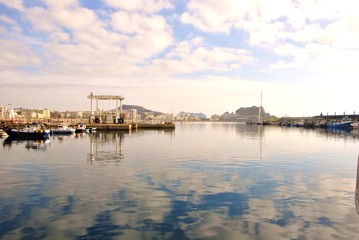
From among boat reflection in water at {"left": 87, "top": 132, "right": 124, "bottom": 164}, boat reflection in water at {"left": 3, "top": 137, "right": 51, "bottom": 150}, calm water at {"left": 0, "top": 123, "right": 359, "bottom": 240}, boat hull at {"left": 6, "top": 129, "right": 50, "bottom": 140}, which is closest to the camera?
calm water at {"left": 0, "top": 123, "right": 359, "bottom": 240}

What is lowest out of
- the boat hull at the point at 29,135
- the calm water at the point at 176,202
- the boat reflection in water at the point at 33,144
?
the calm water at the point at 176,202

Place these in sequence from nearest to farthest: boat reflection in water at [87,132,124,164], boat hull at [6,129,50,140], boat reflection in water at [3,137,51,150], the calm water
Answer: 1. the calm water
2. boat reflection in water at [87,132,124,164]
3. boat reflection in water at [3,137,51,150]
4. boat hull at [6,129,50,140]

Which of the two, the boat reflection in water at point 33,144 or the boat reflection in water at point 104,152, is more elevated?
the boat reflection in water at point 33,144

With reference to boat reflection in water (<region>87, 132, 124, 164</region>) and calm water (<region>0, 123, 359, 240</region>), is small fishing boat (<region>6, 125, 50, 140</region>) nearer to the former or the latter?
boat reflection in water (<region>87, 132, 124, 164</region>)

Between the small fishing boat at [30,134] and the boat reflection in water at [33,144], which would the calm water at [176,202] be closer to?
the boat reflection in water at [33,144]

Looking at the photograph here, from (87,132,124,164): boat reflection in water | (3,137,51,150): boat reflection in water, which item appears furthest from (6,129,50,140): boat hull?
(87,132,124,164): boat reflection in water

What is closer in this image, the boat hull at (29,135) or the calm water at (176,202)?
the calm water at (176,202)

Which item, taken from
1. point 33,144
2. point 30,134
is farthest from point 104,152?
point 30,134

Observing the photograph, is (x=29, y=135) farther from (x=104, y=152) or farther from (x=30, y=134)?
(x=104, y=152)

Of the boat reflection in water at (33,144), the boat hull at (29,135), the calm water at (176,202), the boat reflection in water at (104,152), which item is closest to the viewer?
the calm water at (176,202)

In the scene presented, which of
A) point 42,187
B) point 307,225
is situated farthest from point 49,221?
point 307,225

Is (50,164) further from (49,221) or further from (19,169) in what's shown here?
(49,221)

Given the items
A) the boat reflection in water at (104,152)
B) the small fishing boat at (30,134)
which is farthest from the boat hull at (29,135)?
the boat reflection in water at (104,152)

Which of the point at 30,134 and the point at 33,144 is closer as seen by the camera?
the point at 33,144
